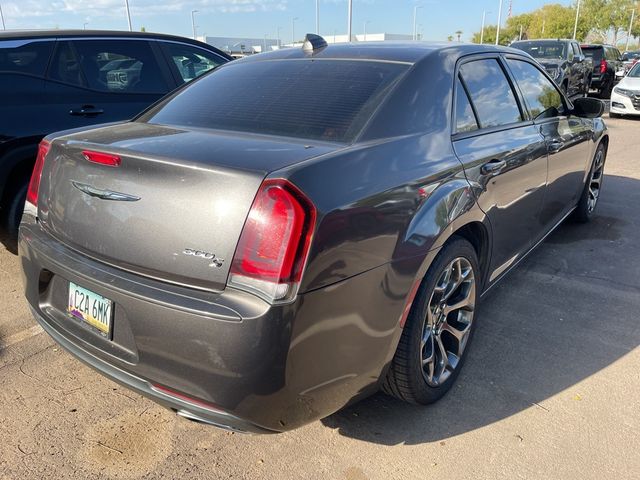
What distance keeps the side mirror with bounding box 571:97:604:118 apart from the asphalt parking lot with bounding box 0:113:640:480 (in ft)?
5.88

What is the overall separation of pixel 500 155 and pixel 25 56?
3594 mm

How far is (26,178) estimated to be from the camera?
13.3 feet

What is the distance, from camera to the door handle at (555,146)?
143 inches

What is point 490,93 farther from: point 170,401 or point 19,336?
point 19,336

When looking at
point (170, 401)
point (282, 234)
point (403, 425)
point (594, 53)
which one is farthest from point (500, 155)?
point (594, 53)

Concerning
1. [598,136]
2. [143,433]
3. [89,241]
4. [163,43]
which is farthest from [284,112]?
[598,136]

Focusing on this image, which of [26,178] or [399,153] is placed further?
[26,178]

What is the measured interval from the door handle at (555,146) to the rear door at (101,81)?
333 cm

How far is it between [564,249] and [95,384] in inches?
151

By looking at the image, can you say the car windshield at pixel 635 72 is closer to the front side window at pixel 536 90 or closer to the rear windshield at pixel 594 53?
the rear windshield at pixel 594 53

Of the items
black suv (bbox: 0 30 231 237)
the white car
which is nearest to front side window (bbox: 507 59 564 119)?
black suv (bbox: 0 30 231 237)

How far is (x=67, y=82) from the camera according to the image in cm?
435

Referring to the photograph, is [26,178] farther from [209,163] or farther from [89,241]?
[209,163]

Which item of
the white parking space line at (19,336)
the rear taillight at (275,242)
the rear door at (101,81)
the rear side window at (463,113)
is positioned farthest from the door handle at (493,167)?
the rear door at (101,81)
